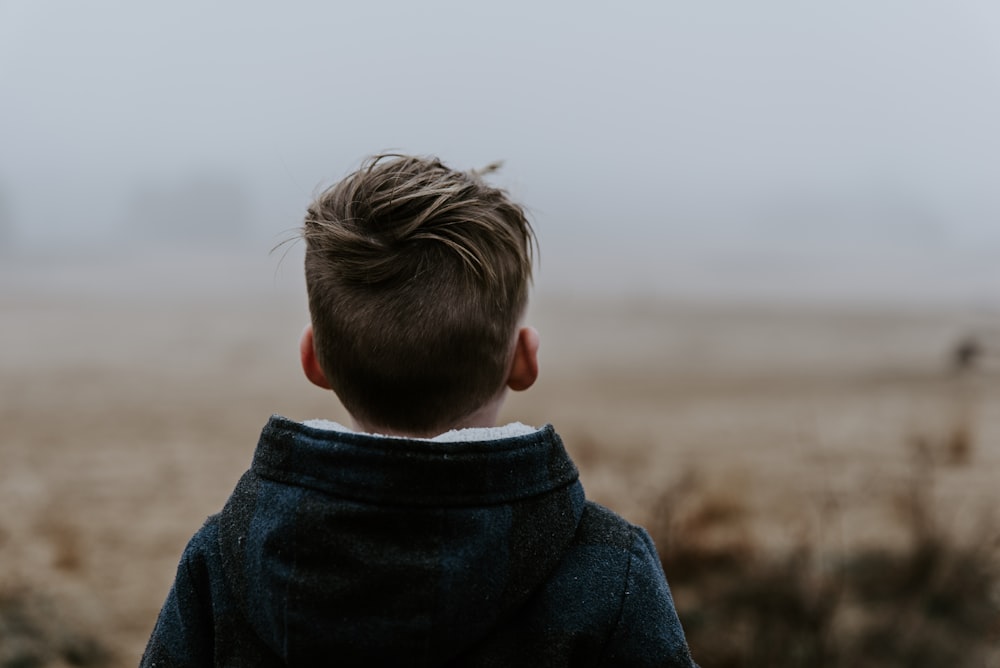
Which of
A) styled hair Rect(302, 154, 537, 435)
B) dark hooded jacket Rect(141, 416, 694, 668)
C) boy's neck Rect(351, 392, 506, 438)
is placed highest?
styled hair Rect(302, 154, 537, 435)

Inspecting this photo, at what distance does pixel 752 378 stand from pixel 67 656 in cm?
1705

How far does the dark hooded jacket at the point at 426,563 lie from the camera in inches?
43.2

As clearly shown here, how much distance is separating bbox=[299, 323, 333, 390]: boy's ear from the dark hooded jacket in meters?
0.19

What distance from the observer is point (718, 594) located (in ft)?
15.5

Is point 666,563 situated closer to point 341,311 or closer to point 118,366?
point 341,311

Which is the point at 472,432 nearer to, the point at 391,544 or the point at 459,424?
the point at 459,424

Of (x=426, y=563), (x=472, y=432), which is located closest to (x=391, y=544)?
(x=426, y=563)

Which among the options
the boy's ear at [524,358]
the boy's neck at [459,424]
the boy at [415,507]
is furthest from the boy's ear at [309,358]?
the boy's ear at [524,358]

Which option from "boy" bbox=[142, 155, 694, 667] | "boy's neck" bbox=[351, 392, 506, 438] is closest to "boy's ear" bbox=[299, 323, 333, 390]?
"boy" bbox=[142, 155, 694, 667]

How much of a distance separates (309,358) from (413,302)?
0.81ft

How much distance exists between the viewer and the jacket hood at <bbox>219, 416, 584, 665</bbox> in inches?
43.1

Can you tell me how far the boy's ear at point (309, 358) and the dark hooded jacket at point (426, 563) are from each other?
190 mm

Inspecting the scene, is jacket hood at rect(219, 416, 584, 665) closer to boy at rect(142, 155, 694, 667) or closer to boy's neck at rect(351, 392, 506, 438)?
boy at rect(142, 155, 694, 667)

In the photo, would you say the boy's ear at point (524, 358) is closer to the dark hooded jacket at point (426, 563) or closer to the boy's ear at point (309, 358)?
the dark hooded jacket at point (426, 563)
